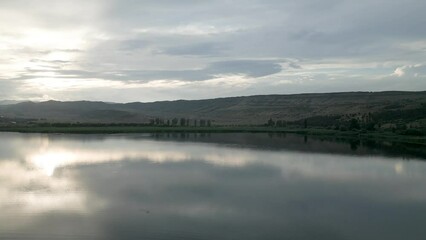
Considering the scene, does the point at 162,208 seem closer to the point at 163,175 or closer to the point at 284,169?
the point at 163,175

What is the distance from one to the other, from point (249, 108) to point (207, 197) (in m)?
92.8

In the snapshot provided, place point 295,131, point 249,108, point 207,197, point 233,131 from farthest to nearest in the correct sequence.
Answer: point 249,108 < point 295,131 < point 233,131 < point 207,197

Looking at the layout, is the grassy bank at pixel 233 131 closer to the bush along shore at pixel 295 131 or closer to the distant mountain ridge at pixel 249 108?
the bush along shore at pixel 295 131

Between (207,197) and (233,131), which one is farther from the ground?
(233,131)

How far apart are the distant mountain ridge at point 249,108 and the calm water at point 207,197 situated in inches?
1871

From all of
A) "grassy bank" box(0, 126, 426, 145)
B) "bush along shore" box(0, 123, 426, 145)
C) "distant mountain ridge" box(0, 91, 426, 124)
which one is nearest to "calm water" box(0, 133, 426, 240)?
"grassy bank" box(0, 126, 426, 145)

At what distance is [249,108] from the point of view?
10644 centimetres

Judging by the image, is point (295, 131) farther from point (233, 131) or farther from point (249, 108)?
point (249, 108)

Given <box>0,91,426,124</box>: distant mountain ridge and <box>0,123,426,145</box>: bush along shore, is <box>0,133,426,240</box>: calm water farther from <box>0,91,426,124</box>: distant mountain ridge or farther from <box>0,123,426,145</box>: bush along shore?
<box>0,91,426,124</box>: distant mountain ridge

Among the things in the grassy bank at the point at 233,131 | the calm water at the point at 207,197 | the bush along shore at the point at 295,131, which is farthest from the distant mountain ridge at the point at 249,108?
the calm water at the point at 207,197

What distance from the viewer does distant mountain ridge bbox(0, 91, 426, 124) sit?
7956 cm

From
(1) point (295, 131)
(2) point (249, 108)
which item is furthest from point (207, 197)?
(2) point (249, 108)

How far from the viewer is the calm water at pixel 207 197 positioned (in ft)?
35.1

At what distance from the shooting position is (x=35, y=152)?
25.5 meters
